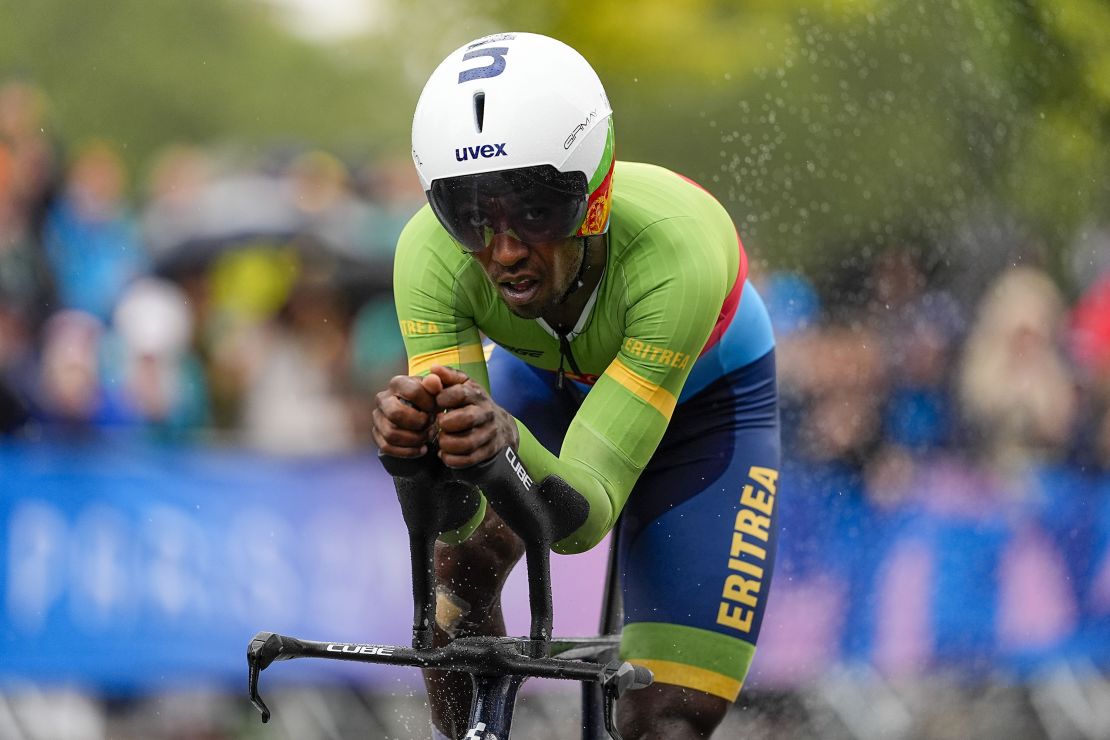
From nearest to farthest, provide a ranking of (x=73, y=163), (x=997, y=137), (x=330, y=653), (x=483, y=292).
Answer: (x=330, y=653), (x=483, y=292), (x=73, y=163), (x=997, y=137)

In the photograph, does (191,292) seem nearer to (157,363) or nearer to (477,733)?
(157,363)

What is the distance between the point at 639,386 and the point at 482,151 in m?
0.79

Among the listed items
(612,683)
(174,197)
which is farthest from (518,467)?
(174,197)

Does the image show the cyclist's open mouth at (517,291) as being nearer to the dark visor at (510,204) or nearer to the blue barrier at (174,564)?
the dark visor at (510,204)

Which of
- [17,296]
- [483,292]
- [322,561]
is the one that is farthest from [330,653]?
[17,296]

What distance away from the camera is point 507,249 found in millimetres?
3980

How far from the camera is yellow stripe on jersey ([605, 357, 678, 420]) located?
4195 millimetres

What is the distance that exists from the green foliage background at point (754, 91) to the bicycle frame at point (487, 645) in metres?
5.55

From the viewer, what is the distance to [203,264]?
8367 mm

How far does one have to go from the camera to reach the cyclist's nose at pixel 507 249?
156 inches

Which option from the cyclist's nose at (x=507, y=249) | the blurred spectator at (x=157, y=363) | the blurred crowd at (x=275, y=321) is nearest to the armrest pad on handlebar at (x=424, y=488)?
the cyclist's nose at (x=507, y=249)

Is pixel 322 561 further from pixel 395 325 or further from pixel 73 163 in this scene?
pixel 73 163

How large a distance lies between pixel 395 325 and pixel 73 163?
195cm

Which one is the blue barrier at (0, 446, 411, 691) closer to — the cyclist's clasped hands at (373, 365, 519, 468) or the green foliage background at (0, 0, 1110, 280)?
the green foliage background at (0, 0, 1110, 280)
